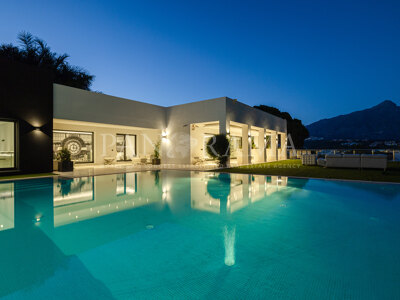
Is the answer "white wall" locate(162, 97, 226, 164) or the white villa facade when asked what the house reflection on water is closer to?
the white villa facade

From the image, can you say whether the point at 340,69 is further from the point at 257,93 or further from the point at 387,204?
the point at 387,204

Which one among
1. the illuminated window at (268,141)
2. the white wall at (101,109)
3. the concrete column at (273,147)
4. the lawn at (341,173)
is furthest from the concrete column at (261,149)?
the white wall at (101,109)

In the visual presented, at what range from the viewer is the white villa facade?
12059 mm

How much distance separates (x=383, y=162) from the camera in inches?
441

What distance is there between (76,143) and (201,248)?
14466 mm

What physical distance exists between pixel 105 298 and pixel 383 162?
13670 millimetres

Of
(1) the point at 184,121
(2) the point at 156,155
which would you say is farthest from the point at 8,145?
(1) the point at 184,121

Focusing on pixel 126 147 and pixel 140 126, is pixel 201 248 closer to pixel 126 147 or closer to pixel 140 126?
pixel 140 126

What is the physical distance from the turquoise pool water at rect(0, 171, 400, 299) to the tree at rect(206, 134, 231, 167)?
724cm

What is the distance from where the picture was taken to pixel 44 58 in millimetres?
21406

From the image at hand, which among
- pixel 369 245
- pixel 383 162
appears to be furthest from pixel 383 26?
pixel 369 245

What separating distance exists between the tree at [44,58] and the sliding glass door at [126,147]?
988 centimetres

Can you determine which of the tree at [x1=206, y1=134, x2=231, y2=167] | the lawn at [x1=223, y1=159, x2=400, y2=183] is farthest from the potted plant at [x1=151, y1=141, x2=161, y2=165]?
the lawn at [x1=223, y1=159, x2=400, y2=183]

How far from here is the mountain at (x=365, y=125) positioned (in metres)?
58.6
